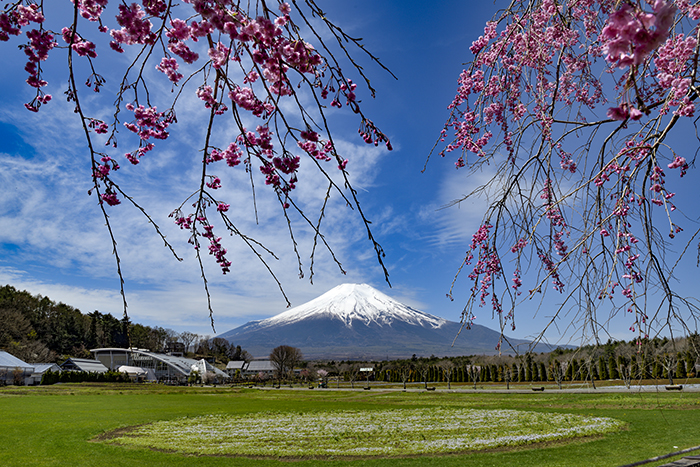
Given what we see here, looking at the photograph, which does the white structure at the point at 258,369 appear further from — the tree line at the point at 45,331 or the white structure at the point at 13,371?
the white structure at the point at 13,371

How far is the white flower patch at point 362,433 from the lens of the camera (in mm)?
10305

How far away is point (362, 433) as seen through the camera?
1246 centimetres

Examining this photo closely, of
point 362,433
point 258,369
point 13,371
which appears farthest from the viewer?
point 258,369

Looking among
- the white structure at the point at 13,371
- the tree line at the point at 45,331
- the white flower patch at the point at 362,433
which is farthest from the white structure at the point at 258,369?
the white flower patch at the point at 362,433

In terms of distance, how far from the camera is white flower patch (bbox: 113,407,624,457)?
1030 centimetres

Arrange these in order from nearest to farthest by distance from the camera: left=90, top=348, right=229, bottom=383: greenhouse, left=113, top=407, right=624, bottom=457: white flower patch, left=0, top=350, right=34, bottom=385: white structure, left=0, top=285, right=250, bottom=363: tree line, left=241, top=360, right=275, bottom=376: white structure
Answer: left=113, top=407, right=624, bottom=457: white flower patch < left=0, top=350, right=34, bottom=385: white structure < left=0, top=285, right=250, bottom=363: tree line < left=90, top=348, right=229, bottom=383: greenhouse < left=241, top=360, right=275, bottom=376: white structure

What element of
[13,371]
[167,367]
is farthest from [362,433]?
[167,367]

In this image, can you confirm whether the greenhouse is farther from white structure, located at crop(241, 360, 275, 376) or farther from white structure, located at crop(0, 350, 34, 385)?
white structure, located at crop(0, 350, 34, 385)

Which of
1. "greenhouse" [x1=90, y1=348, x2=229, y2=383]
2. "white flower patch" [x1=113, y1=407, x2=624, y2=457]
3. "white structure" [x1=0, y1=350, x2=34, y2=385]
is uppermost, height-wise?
"white flower patch" [x1=113, y1=407, x2=624, y2=457]

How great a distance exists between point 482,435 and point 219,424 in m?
10.0

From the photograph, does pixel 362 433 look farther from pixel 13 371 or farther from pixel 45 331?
pixel 45 331

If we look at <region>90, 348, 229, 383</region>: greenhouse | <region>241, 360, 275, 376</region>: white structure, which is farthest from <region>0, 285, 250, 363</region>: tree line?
<region>241, 360, 275, 376</region>: white structure

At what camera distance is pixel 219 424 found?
15.6 m

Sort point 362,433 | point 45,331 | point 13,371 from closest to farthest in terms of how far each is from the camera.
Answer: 1. point 362,433
2. point 13,371
3. point 45,331
